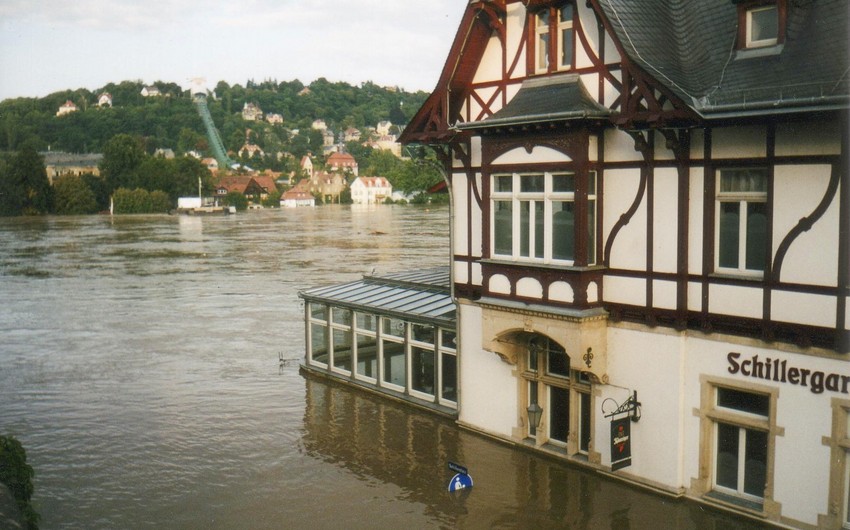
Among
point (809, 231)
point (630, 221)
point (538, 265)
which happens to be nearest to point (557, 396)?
point (538, 265)

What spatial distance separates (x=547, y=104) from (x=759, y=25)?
3.09 meters

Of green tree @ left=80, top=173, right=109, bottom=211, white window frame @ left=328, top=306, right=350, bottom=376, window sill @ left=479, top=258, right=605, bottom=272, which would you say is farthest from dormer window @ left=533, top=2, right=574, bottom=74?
green tree @ left=80, top=173, right=109, bottom=211

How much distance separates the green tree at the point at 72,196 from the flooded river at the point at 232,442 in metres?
97.2

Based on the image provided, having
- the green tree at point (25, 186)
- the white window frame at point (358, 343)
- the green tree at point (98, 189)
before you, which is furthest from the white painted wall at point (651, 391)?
the green tree at point (98, 189)

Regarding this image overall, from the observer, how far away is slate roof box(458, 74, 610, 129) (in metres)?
12.3

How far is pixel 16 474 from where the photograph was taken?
9.77 m

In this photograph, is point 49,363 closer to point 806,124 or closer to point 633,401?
point 633,401

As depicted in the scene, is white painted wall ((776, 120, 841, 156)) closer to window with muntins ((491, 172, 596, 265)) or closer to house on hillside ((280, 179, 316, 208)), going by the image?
window with muntins ((491, 172, 596, 265))

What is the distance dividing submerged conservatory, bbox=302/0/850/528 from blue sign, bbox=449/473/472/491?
161 centimetres

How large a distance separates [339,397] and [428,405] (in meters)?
2.89

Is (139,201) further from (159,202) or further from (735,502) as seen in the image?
(735,502)

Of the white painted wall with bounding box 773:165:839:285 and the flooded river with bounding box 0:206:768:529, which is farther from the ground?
the white painted wall with bounding box 773:165:839:285

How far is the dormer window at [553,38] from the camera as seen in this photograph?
1318cm

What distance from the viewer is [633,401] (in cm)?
1251
